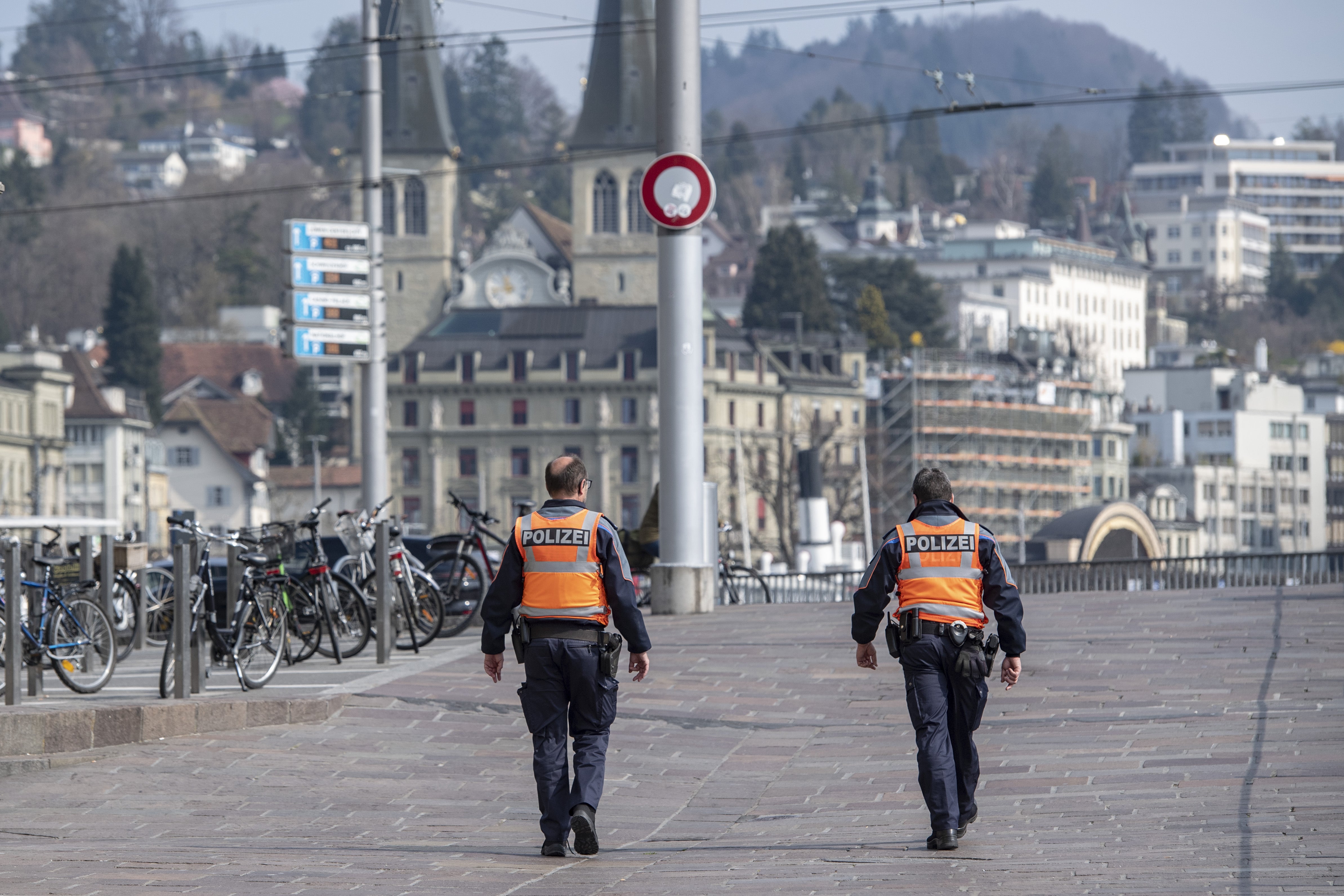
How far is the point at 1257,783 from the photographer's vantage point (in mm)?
10039

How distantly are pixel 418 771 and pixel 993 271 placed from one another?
18024 cm

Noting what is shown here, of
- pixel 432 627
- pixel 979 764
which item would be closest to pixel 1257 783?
pixel 979 764

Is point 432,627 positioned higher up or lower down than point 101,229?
lower down

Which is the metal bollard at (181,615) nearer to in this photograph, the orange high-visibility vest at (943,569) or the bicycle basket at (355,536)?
the bicycle basket at (355,536)

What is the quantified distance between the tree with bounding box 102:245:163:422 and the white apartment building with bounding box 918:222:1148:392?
2822 inches

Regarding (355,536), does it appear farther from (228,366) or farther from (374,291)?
(228,366)

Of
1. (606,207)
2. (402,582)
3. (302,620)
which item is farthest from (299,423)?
(302,620)

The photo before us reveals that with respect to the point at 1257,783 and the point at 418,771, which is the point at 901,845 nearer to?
the point at 1257,783

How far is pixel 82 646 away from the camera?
1419cm

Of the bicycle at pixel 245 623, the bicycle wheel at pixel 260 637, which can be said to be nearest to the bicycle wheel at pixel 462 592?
the bicycle at pixel 245 623

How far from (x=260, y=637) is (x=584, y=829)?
5480 mm

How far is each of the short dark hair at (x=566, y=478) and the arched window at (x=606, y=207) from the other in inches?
4755

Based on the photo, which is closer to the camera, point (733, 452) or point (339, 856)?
point (339, 856)

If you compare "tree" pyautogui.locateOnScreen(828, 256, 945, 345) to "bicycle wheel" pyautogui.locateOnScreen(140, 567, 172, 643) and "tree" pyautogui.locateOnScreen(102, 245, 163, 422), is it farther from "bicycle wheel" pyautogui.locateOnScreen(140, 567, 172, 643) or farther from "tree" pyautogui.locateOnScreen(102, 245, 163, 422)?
"bicycle wheel" pyautogui.locateOnScreen(140, 567, 172, 643)
